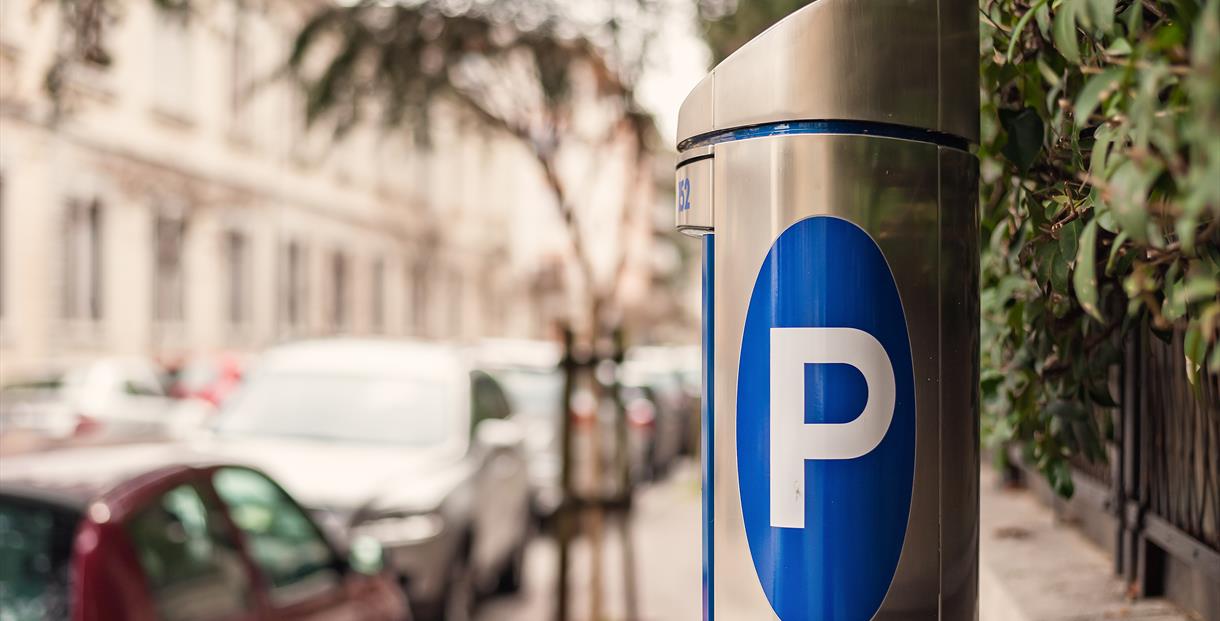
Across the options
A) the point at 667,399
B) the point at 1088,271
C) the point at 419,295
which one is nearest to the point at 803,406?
the point at 1088,271

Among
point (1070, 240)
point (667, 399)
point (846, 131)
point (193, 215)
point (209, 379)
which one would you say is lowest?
point (667, 399)

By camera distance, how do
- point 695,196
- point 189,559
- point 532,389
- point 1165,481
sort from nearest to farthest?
point 695,196 < point 1165,481 < point 189,559 < point 532,389

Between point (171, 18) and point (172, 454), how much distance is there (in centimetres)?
290

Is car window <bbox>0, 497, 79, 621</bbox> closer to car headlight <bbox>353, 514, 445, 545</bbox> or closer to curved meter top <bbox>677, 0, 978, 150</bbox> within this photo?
curved meter top <bbox>677, 0, 978, 150</bbox>

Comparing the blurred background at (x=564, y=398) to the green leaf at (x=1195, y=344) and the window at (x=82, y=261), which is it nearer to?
Result: the green leaf at (x=1195, y=344)

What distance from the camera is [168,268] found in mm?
27812

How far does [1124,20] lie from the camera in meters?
1.92

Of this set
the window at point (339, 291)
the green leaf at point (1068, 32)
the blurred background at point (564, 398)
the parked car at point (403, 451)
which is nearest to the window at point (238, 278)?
the window at point (339, 291)

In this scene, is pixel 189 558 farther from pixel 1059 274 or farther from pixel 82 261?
pixel 82 261

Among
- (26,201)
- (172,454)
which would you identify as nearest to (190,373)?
(26,201)

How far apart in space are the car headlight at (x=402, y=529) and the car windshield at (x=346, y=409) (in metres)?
0.95

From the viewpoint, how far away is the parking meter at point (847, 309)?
2.28 metres

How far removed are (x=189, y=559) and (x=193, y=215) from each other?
84.5ft

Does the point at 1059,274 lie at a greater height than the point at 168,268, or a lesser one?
lesser
